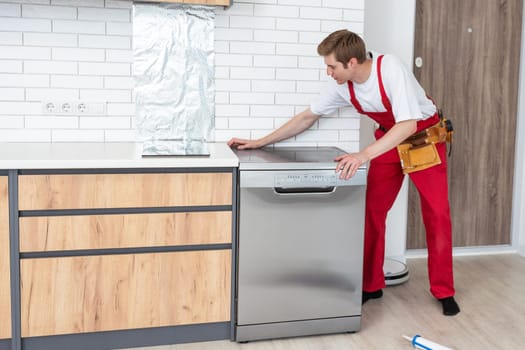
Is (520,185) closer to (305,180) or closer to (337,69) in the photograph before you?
(337,69)

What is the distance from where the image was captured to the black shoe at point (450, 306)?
3025 millimetres

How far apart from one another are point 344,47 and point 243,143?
0.70 m

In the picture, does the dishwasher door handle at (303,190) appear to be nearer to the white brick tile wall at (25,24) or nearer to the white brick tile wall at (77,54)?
the white brick tile wall at (77,54)

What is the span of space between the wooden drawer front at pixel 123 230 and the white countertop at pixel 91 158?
21 cm

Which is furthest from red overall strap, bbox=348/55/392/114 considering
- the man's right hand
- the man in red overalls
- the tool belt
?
the man's right hand

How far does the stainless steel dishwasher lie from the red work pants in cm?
40

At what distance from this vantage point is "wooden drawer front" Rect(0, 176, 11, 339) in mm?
2357

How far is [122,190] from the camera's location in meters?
2.45

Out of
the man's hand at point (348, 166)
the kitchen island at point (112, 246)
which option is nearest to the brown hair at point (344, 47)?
the man's hand at point (348, 166)

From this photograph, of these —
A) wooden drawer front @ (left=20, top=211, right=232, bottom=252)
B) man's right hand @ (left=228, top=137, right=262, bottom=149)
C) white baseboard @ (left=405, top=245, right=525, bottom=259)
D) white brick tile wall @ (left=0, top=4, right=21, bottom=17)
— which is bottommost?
white baseboard @ (left=405, top=245, right=525, bottom=259)

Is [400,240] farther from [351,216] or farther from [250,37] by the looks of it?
[250,37]

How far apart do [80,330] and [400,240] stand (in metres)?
2.05

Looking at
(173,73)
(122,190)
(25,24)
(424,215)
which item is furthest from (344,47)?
(25,24)

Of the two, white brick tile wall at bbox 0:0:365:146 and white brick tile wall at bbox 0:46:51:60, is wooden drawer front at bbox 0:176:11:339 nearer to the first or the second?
white brick tile wall at bbox 0:0:365:146
